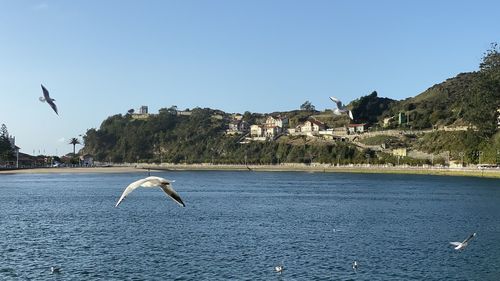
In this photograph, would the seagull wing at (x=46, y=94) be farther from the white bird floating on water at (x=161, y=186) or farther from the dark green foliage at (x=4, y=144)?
the dark green foliage at (x=4, y=144)

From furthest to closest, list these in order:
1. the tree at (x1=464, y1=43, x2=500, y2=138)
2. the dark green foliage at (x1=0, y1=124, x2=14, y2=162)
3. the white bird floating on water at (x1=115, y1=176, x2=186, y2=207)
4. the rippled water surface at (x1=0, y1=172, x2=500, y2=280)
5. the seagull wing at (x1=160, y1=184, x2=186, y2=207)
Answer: the dark green foliage at (x1=0, y1=124, x2=14, y2=162) → the tree at (x1=464, y1=43, x2=500, y2=138) → the rippled water surface at (x1=0, y1=172, x2=500, y2=280) → the white bird floating on water at (x1=115, y1=176, x2=186, y2=207) → the seagull wing at (x1=160, y1=184, x2=186, y2=207)

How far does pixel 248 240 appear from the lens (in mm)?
41625

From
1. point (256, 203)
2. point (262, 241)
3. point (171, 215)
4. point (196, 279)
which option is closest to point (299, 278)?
point (196, 279)

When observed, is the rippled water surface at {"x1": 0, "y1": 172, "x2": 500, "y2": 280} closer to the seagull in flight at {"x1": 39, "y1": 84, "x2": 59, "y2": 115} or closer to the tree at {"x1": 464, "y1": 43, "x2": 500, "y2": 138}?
the seagull in flight at {"x1": 39, "y1": 84, "x2": 59, "y2": 115}

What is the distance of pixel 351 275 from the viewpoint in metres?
31.0

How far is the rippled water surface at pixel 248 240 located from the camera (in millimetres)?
31906

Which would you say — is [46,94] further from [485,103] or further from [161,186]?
[485,103]

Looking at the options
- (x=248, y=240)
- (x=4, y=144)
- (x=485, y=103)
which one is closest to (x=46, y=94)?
(x=248, y=240)

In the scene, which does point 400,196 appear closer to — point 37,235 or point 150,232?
point 150,232

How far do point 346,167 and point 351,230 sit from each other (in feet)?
430

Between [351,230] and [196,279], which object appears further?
[351,230]

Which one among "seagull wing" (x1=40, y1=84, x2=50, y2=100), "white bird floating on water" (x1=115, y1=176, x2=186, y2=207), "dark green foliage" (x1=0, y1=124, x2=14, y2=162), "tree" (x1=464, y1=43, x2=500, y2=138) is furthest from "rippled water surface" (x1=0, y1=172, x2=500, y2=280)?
"dark green foliage" (x1=0, y1=124, x2=14, y2=162)

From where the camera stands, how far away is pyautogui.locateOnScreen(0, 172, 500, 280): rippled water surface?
105ft

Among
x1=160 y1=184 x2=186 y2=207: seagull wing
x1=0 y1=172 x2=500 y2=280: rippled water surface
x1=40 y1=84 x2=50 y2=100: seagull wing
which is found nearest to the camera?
x1=160 y1=184 x2=186 y2=207: seagull wing
